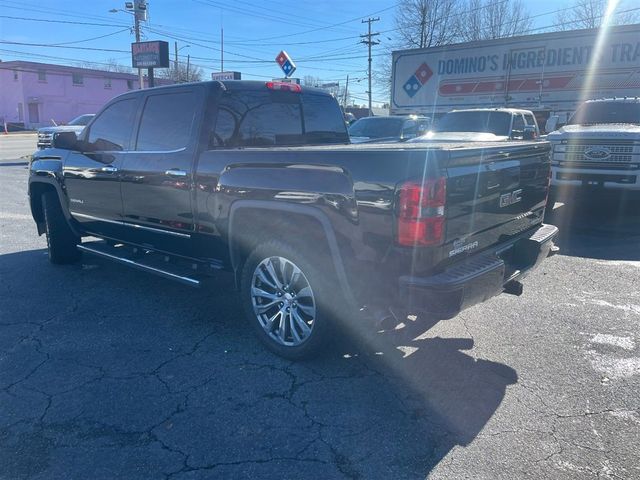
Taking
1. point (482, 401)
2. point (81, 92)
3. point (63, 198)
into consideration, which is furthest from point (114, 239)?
point (81, 92)

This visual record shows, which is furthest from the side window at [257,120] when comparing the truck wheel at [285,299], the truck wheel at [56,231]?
the truck wheel at [56,231]

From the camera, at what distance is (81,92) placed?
2235 inches

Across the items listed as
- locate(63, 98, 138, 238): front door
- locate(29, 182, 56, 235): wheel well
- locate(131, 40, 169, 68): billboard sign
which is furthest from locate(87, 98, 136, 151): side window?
locate(131, 40, 169, 68): billboard sign

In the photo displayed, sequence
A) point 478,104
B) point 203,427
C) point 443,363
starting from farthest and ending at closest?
point 478,104 < point 443,363 < point 203,427

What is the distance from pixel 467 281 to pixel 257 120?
2.45 meters

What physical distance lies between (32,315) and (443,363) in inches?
146

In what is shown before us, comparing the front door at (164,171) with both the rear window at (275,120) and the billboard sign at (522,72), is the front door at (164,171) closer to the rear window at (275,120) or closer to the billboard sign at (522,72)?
the rear window at (275,120)

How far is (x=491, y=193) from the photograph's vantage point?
11.9ft

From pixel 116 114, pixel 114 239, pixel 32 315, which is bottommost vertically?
pixel 32 315

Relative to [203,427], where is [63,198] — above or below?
above

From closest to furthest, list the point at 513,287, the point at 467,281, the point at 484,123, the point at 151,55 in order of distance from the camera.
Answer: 1. the point at 467,281
2. the point at 513,287
3. the point at 484,123
4. the point at 151,55

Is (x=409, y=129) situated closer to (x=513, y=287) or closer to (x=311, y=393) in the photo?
(x=513, y=287)

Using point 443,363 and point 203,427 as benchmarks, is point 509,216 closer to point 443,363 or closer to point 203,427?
point 443,363

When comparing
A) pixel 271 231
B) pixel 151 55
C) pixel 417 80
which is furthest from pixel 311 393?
pixel 151 55
